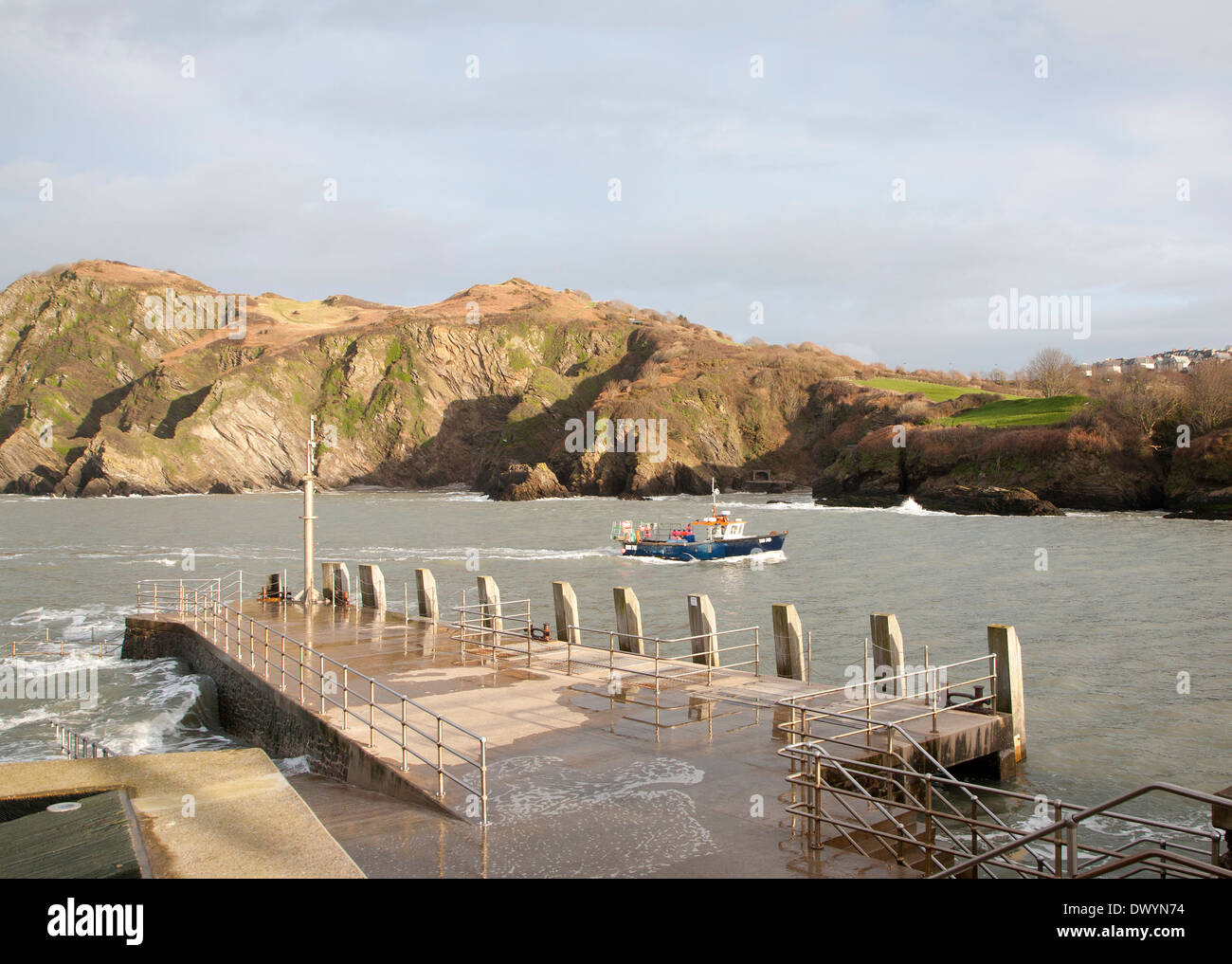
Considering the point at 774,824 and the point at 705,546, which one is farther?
the point at 705,546

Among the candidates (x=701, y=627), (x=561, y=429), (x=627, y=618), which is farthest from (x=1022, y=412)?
(x=701, y=627)

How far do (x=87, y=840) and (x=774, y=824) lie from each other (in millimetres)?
6499

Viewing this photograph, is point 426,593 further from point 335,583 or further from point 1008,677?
point 1008,677

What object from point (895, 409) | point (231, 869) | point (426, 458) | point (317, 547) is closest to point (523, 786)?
point (231, 869)

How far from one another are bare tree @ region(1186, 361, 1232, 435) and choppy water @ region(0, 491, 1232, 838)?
444 inches

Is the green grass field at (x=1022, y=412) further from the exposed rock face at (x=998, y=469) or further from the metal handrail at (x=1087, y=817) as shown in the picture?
the metal handrail at (x=1087, y=817)

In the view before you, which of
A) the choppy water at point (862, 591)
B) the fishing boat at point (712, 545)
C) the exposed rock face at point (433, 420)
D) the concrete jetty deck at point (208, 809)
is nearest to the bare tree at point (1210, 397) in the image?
the choppy water at point (862, 591)

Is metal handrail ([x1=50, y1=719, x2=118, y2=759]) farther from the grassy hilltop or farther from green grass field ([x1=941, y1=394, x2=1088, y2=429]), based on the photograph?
green grass field ([x1=941, y1=394, x2=1088, y2=429])

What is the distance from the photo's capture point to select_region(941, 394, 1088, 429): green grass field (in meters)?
98.8

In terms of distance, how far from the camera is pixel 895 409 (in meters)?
125

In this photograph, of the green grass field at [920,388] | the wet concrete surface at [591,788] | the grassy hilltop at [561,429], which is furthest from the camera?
the green grass field at [920,388]

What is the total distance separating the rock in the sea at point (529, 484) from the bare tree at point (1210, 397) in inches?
2873

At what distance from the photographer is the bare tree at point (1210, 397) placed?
254ft
